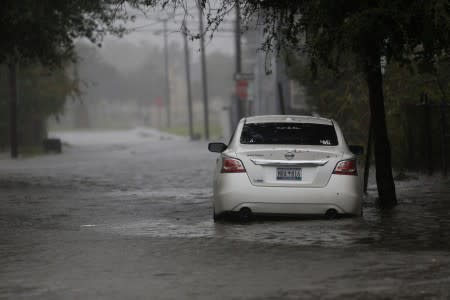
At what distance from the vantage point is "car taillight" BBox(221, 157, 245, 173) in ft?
45.4

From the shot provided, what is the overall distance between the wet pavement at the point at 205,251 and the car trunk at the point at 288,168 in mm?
565

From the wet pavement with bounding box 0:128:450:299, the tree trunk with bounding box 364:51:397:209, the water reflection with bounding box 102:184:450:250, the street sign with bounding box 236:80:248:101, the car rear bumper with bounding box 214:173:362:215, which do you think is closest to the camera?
the wet pavement with bounding box 0:128:450:299

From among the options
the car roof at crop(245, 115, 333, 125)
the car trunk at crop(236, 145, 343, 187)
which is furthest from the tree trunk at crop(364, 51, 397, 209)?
the car trunk at crop(236, 145, 343, 187)

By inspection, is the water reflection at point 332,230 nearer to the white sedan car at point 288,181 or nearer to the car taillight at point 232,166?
the white sedan car at point 288,181

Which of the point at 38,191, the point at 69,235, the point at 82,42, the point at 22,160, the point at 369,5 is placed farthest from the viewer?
the point at 82,42

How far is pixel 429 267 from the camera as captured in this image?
10.1 m

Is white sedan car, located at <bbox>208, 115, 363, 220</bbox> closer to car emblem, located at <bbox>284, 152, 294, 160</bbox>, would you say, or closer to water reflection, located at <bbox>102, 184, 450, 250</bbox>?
car emblem, located at <bbox>284, 152, 294, 160</bbox>

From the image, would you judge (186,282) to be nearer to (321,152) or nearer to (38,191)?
(321,152)

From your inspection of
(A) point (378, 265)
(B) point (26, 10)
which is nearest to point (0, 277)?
(A) point (378, 265)

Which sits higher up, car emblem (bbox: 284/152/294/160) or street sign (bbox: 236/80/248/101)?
street sign (bbox: 236/80/248/101)

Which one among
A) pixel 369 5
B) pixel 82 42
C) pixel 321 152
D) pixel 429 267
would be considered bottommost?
pixel 429 267

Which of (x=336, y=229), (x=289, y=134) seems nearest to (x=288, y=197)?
(x=336, y=229)

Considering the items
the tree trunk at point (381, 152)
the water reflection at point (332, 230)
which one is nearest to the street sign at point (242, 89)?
the tree trunk at point (381, 152)

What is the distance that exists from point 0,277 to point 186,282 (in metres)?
1.76
